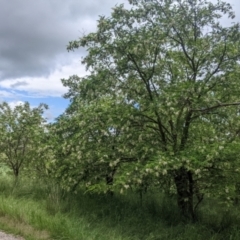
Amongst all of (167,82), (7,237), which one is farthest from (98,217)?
(167,82)

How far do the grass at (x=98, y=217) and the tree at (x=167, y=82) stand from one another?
98 centimetres

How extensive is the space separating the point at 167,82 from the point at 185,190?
10.1 ft

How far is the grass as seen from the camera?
6609mm

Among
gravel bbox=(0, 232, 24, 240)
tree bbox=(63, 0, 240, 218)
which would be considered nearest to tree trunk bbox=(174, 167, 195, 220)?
tree bbox=(63, 0, 240, 218)

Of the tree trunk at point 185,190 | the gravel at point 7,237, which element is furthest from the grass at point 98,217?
the tree trunk at point 185,190

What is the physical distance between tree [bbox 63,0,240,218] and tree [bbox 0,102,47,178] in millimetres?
3843

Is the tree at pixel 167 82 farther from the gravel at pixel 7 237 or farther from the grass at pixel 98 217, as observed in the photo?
the gravel at pixel 7 237

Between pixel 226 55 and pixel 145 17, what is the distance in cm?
241

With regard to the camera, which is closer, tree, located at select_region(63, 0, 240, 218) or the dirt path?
the dirt path

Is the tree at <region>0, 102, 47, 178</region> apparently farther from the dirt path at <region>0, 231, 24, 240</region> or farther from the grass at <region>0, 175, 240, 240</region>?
the dirt path at <region>0, 231, 24, 240</region>

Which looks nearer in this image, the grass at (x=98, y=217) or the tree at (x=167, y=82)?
the grass at (x=98, y=217)

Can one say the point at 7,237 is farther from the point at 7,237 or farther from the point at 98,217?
the point at 98,217

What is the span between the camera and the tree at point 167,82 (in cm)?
841

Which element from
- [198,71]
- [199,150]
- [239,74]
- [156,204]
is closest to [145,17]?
[198,71]
